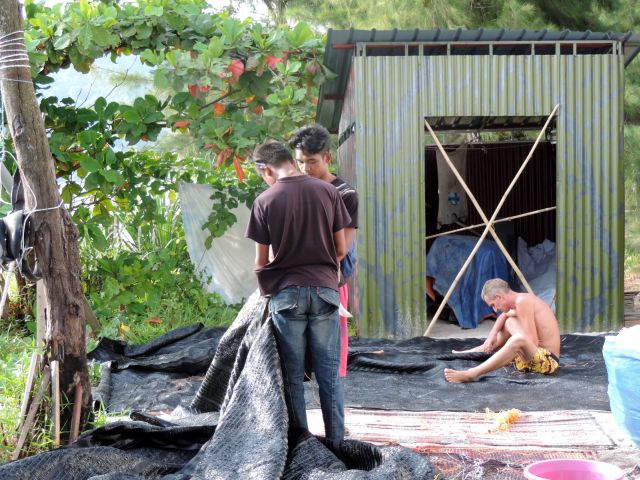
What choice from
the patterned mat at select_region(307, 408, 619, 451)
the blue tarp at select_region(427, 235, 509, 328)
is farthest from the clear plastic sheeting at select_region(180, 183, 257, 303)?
the patterned mat at select_region(307, 408, 619, 451)

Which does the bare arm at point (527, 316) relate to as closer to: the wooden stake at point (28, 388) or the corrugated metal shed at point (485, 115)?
the corrugated metal shed at point (485, 115)

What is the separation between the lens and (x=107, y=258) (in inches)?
352

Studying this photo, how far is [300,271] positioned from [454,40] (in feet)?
15.2

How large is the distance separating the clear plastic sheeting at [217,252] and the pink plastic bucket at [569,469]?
6.55 m

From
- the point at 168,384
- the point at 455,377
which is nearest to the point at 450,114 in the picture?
the point at 455,377

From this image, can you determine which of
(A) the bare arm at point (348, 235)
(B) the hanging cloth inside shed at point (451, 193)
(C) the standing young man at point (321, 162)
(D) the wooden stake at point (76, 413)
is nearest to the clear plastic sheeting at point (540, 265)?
(B) the hanging cloth inside shed at point (451, 193)

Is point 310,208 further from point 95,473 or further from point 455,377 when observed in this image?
point 455,377

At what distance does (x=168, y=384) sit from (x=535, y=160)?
715 centimetres

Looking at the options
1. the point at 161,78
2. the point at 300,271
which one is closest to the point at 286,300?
the point at 300,271

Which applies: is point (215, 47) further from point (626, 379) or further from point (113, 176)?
point (626, 379)

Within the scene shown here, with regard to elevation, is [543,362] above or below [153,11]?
below

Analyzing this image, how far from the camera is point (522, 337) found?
6.02m

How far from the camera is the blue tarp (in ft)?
30.0

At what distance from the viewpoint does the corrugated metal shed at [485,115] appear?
315 inches
